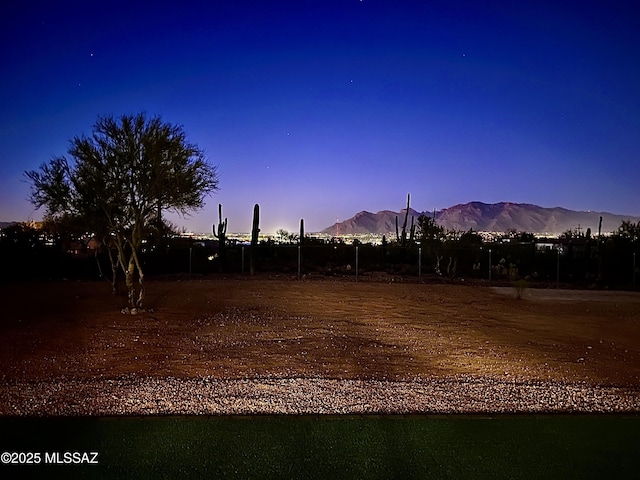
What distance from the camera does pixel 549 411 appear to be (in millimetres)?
6488

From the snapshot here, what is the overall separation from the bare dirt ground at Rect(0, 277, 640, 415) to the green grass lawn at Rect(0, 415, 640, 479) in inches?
17.7

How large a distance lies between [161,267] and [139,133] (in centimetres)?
1790

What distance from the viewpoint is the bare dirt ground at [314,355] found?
684cm

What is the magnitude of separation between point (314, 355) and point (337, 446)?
434cm

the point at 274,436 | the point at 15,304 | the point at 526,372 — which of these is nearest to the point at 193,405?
the point at 274,436

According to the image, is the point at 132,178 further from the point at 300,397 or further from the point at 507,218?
the point at 507,218

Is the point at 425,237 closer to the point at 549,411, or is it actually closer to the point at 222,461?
the point at 549,411

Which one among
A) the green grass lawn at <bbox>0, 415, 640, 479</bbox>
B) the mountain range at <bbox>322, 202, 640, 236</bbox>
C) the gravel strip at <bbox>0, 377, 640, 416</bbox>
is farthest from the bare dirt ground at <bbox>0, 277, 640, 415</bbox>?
the mountain range at <bbox>322, 202, 640, 236</bbox>

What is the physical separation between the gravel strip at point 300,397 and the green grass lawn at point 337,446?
326 millimetres

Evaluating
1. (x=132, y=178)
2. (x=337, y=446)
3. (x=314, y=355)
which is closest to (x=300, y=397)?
(x=337, y=446)

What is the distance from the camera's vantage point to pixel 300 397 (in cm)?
695

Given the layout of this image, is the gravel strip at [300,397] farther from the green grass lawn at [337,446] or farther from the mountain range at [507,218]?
the mountain range at [507,218]

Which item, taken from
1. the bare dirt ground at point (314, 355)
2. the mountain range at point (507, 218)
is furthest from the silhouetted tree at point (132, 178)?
the mountain range at point (507, 218)

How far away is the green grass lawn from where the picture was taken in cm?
489
